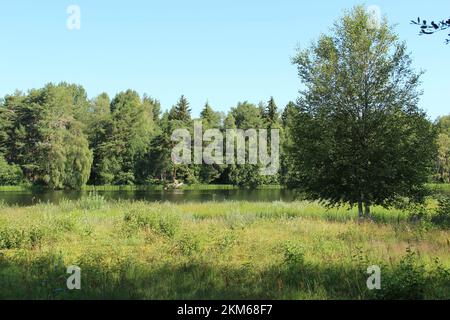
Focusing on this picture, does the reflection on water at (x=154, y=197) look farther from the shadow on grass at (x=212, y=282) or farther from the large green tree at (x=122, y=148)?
the shadow on grass at (x=212, y=282)

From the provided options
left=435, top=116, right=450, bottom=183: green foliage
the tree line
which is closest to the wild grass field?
the tree line

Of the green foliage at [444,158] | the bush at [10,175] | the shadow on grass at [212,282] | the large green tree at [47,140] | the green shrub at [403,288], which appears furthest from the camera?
the green foliage at [444,158]

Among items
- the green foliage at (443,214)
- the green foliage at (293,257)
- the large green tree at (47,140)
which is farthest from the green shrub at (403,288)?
the large green tree at (47,140)

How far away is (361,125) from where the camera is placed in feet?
64.2

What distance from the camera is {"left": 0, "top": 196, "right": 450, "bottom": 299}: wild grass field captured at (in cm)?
751

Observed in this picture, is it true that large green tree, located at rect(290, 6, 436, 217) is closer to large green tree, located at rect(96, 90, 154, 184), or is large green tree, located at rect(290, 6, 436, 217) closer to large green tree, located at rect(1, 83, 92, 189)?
large green tree, located at rect(1, 83, 92, 189)

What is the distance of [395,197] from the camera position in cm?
2009

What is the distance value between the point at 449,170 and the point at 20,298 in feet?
359

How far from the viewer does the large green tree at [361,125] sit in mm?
19016

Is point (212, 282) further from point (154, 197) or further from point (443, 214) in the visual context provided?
point (154, 197)

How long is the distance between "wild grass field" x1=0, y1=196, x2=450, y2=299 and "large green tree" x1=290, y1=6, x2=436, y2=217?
3.91 metres

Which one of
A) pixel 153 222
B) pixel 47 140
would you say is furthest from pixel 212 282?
pixel 47 140

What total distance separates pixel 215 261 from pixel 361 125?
12.2 metres

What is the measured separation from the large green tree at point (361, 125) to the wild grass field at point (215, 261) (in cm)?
391
